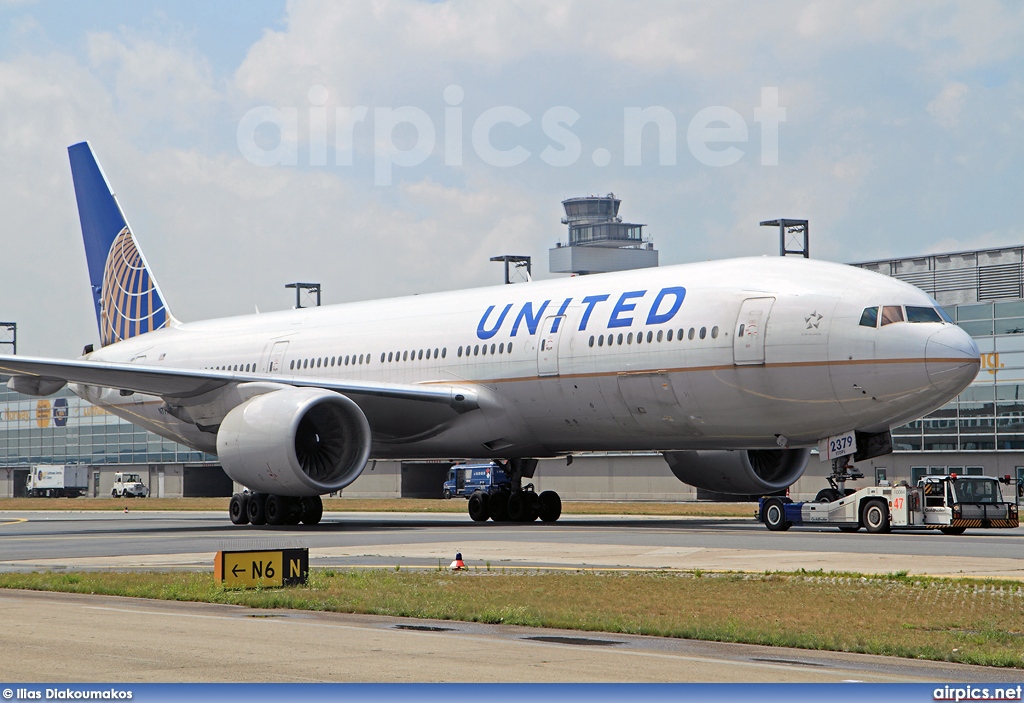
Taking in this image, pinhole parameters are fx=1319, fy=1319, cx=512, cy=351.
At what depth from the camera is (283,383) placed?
28156mm

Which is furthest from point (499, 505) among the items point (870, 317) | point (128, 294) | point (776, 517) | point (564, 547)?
point (128, 294)

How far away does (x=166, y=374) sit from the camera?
92.7 ft

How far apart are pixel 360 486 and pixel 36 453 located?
37951mm

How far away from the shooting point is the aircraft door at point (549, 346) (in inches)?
1054

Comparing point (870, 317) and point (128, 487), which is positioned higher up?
point (870, 317)

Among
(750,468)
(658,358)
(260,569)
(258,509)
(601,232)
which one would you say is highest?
(601,232)

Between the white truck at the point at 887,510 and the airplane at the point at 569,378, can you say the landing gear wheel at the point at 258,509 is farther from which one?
the white truck at the point at 887,510

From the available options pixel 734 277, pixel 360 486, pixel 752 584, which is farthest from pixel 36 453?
pixel 752 584

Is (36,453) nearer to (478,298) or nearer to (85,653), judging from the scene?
(478,298)

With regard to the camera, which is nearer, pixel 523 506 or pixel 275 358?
pixel 523 506

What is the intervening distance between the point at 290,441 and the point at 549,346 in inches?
218

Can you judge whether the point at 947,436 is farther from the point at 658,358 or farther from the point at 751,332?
the point at 751,332

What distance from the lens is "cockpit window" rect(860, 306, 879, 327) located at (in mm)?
22656

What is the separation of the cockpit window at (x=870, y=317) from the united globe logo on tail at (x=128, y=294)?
23.3m
